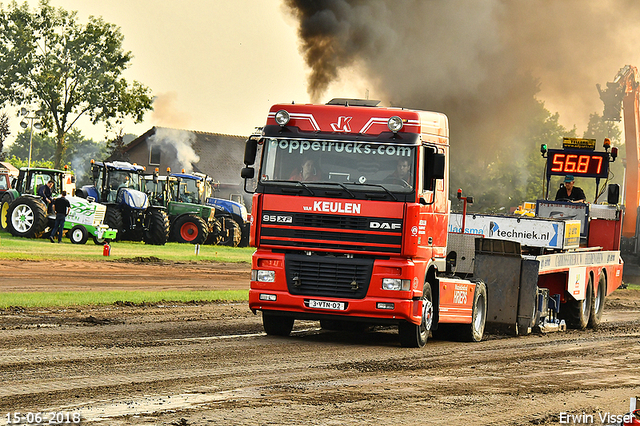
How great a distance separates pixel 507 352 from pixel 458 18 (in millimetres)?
22469

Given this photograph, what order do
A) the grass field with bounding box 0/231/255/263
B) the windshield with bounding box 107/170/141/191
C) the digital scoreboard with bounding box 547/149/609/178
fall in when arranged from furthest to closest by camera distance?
the windshield with bounding box 107/170/141/191, the grass field with bounding box 0/231/255/263, the digital scoreboard with bounding box 547/149/609/178

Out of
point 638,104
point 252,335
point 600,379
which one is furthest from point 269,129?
point 638,104

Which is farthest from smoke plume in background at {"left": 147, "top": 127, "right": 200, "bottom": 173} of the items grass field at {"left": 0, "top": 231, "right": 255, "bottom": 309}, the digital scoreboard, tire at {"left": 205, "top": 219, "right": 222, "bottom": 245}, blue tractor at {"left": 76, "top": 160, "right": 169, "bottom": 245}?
the digital scoreboard

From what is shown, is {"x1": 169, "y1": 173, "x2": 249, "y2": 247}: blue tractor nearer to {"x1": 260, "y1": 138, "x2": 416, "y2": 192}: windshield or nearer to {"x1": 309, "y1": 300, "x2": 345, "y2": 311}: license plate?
{"x1": 260, "y1": 138, "x2": 416, "y2": 192}: windshield

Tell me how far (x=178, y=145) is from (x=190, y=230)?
32.0m

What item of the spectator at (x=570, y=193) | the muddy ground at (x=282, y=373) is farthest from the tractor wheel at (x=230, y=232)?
the muddy ground at (x=282, y=373)

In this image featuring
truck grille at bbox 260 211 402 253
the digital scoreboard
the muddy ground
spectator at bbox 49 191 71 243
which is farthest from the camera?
spectator at bbox 49 191 71 243

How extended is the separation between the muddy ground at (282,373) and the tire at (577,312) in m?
1.04

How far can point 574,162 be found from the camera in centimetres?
2069

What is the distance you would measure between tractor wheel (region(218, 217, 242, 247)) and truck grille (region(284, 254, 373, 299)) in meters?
28.6

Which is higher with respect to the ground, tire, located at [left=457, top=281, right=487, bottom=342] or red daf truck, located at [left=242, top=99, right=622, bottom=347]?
red daf truck, located at [left=242, top=99, right=622, bottom=347]

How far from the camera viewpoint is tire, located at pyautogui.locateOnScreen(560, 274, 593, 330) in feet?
56.7

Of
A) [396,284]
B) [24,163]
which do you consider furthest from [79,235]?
→ [24,163]

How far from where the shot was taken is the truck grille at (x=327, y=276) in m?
11.9
